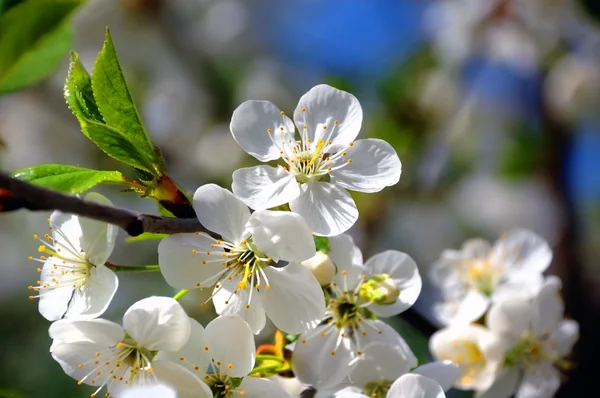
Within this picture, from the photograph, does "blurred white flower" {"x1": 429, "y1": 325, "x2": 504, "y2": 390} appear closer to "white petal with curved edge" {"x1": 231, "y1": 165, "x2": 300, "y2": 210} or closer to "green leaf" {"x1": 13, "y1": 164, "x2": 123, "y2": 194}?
"white petal with curved edge" {"x1": 231, "y1": 165, "x2": 300, "y2": 210}

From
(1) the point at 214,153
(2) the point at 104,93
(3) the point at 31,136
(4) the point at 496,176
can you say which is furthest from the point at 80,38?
(2) the point at 104,93

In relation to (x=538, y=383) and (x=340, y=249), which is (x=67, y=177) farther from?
(x=538, y=383)

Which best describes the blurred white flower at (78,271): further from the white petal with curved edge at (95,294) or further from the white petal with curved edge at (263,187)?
the white petal with curved edge at (263,187)

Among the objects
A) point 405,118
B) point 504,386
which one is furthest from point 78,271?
point 405,118

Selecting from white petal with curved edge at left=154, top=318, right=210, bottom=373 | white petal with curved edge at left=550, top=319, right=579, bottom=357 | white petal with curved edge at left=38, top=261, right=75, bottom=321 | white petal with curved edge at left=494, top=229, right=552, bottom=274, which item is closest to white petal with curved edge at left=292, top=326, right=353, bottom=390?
white petal with curved edge at left=154, top=318, right=210, bottom=373

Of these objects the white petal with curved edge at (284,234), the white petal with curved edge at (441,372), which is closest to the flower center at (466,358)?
the white petal with curved edge at (441,372)
